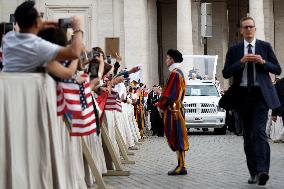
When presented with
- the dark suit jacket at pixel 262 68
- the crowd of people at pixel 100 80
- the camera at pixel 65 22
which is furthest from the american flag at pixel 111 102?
the camera at pixel 65 22

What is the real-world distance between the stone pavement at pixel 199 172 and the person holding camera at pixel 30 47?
4.37 m

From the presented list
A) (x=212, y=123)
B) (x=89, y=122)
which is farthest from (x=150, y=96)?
(x=89, y=122)

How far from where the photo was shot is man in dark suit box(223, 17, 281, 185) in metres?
11.9

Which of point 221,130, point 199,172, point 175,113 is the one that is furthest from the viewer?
point 221,130

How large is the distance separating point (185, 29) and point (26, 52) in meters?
Result: 42.8

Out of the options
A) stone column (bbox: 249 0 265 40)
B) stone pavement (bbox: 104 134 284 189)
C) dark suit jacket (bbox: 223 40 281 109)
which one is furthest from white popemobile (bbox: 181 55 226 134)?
dark suit jacket (bbox: 223 40 281 109)

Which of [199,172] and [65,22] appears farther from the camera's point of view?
[199,172]

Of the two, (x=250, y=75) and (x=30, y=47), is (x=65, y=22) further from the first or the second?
(x=250, y=75)

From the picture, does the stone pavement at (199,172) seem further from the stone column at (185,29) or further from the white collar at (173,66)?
the stone column at (185,29)

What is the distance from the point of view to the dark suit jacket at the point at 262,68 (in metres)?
12.1

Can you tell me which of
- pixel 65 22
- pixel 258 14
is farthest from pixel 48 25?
pixel 258 14

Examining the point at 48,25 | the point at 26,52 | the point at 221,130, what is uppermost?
the point at 48,25

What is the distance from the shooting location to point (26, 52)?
319 inches

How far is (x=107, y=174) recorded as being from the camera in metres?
14.3
